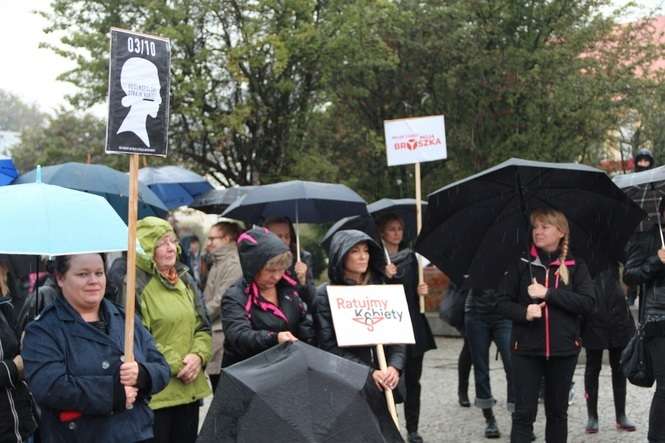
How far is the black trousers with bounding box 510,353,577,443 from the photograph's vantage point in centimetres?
604

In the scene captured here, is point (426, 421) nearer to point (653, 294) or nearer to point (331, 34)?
point (653, 294)

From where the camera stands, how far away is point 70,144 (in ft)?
89.2

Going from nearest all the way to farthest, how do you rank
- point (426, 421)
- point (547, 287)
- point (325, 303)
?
point (325, 303), point (547, 287), point (426, 421)

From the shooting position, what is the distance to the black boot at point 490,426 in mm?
7824

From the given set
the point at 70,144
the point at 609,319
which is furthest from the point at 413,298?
the point at 70,144

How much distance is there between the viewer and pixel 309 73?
2048cm

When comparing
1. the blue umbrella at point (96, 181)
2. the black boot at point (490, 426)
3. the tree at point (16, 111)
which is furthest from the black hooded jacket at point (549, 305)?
the tree at point (16, 111)

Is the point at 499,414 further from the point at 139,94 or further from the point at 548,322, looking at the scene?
the point at 139,94

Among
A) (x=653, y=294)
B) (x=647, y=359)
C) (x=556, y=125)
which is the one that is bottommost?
(x=647, y=359)

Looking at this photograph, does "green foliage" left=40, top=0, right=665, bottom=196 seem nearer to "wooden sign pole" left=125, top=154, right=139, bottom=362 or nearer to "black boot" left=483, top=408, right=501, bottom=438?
"black boot" left=483, top=408, right=501, bottom=438

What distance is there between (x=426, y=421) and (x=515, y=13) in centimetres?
1234

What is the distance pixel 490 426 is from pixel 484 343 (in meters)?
0.71

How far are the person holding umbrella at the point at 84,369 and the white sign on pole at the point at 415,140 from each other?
4.91 metres

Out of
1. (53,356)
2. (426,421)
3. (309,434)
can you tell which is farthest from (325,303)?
(426,421)
